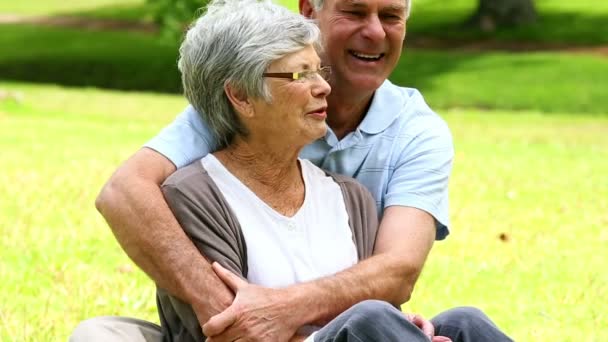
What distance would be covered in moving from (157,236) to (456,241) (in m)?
4.24

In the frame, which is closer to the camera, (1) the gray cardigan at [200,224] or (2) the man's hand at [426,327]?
(2) the man's hand at [426,327]

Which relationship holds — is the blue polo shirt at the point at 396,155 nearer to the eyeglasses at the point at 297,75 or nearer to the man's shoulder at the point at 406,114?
the man's shoulder at the point at 406,114

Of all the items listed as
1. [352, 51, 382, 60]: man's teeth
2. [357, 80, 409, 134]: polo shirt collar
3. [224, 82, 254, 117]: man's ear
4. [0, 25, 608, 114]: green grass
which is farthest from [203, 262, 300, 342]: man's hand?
[0, 25, 608, 114]: green grass

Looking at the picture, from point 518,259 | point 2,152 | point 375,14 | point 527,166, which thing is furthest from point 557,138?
point 375,14

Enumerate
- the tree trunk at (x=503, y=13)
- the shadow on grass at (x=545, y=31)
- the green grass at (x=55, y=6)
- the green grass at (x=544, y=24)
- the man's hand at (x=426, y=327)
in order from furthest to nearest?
the green grass at (x=55, y=6)
the tree trunk at (x=503, y=13)
the green grass at (x=544, y=24)
the shadow on grass at (x=545, y=31)
the man's hand at (x=426, y=327)

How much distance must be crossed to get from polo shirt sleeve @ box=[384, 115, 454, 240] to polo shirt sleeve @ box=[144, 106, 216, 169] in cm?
64

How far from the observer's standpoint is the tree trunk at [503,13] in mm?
32219

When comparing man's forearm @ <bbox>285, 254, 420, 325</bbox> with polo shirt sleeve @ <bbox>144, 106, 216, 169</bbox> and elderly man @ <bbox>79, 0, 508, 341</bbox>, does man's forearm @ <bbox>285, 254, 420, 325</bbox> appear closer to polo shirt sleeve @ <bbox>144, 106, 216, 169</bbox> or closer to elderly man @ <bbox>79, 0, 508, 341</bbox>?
elderly man @ <bbox>79, 0, 508, 341</bbox>

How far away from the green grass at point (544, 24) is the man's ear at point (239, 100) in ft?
90.2

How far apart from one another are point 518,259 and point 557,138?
Result: 9.27 meters

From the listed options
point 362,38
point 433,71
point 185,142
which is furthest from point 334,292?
point 433,71

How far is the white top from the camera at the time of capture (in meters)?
3.54

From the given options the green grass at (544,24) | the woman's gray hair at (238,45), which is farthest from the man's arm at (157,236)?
the green grass at (544,24)

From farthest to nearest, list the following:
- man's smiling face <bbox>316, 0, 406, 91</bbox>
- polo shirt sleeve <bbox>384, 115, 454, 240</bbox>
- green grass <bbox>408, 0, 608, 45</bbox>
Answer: green grass <bbox>408, 0, 608, 45</bbox> < man's smiling face <bbox>316, 0, 406, 91</bbox> < polo shirt sleeve <bbox>384, 115, 454, 240</bbox>
